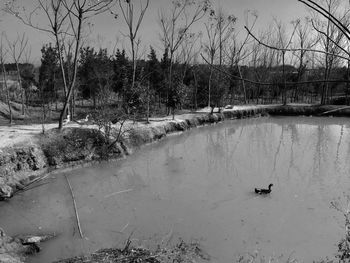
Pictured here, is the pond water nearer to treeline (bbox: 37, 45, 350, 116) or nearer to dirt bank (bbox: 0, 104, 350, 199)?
dirt bank (bbox: 0, 104, 350, 199)

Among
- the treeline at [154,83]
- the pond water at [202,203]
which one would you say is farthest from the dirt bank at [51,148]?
the treeline at [154,83]

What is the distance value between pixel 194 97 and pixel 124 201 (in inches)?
598

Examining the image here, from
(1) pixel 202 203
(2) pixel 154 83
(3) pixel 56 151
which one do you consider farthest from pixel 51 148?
(2) pixel 154 83

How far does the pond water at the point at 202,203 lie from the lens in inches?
238

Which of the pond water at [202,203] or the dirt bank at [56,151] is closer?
the pond water at [202,203]

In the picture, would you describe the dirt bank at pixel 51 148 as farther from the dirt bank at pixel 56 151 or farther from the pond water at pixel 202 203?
→ the pond water at pixel 202 203

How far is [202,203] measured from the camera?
7.71 m

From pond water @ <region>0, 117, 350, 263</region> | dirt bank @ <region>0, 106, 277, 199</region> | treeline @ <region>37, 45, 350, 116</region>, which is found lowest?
pond water @ <region>0, 117, 350, 263</region>

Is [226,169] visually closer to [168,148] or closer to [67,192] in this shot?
[168,148]

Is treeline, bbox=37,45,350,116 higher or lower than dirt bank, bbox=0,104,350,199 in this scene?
higher

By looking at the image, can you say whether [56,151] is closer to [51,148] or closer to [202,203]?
[51,148]

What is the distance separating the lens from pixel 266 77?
92.5 ft

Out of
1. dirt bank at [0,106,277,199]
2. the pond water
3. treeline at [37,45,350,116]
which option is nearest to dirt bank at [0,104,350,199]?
dirt bank at [0,106,277,199]

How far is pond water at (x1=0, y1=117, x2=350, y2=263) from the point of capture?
19.8 ft
